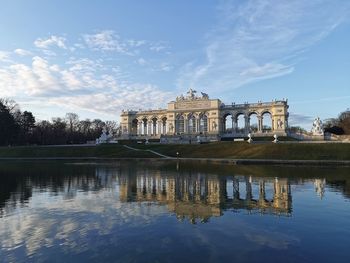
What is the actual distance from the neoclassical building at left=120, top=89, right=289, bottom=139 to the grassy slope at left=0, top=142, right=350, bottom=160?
92.3ft

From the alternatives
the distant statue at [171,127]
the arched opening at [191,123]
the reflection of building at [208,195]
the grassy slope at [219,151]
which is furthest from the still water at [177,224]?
the distant statue at [171,127]

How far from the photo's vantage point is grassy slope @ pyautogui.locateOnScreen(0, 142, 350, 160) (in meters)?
60.2

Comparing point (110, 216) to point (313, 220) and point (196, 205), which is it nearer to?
point (196, 205)

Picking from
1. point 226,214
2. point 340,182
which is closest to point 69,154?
point 340,182

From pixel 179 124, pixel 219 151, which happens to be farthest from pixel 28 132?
pixel 219 151

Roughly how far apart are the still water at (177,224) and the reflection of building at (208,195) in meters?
0.06

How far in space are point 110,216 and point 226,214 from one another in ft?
18.7

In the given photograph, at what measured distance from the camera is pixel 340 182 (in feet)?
105

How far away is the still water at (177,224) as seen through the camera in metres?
12.6

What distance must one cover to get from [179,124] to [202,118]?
329 inches

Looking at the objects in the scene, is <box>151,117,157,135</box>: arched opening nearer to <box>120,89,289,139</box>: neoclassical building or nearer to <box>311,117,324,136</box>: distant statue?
<box>120,89,289,139</box>: neoclassical building

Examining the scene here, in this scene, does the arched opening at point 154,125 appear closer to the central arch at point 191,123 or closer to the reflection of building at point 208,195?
the central arch at point 191,123

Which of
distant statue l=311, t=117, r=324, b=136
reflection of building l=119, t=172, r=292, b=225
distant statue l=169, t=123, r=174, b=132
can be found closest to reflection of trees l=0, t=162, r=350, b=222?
reflection of building l=119, t=172, r=292, b=225

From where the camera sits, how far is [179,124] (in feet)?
405
